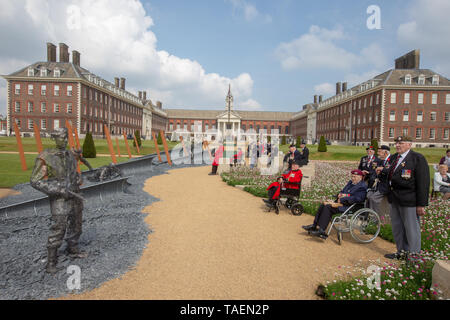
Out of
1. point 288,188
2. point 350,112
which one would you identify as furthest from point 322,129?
point 288,188

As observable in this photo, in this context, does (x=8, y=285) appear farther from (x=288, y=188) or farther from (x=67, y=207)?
(x=288, y=188)

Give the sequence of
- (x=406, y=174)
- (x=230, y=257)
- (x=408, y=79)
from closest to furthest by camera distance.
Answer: (x=406, y=174), (x=230, y=257), (x=408, y=79)

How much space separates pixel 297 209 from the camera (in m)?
7.62

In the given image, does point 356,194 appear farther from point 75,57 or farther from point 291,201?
point 75,57

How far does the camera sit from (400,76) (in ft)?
154

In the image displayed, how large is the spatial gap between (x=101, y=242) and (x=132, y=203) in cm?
315

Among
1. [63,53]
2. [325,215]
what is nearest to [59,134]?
[325,215]

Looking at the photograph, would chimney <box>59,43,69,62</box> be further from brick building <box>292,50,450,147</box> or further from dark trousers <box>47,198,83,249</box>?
dark trousers <box>47,198,83,249</box>

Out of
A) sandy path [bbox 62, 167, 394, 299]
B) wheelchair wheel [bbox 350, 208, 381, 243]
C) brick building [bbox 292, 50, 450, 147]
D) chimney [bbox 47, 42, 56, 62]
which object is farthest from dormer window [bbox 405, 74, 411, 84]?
chimney [bbox 47, 42, 56, 62]

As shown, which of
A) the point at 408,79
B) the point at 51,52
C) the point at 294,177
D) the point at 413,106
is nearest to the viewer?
the point at 294,177

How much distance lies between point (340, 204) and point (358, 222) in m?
0.49
